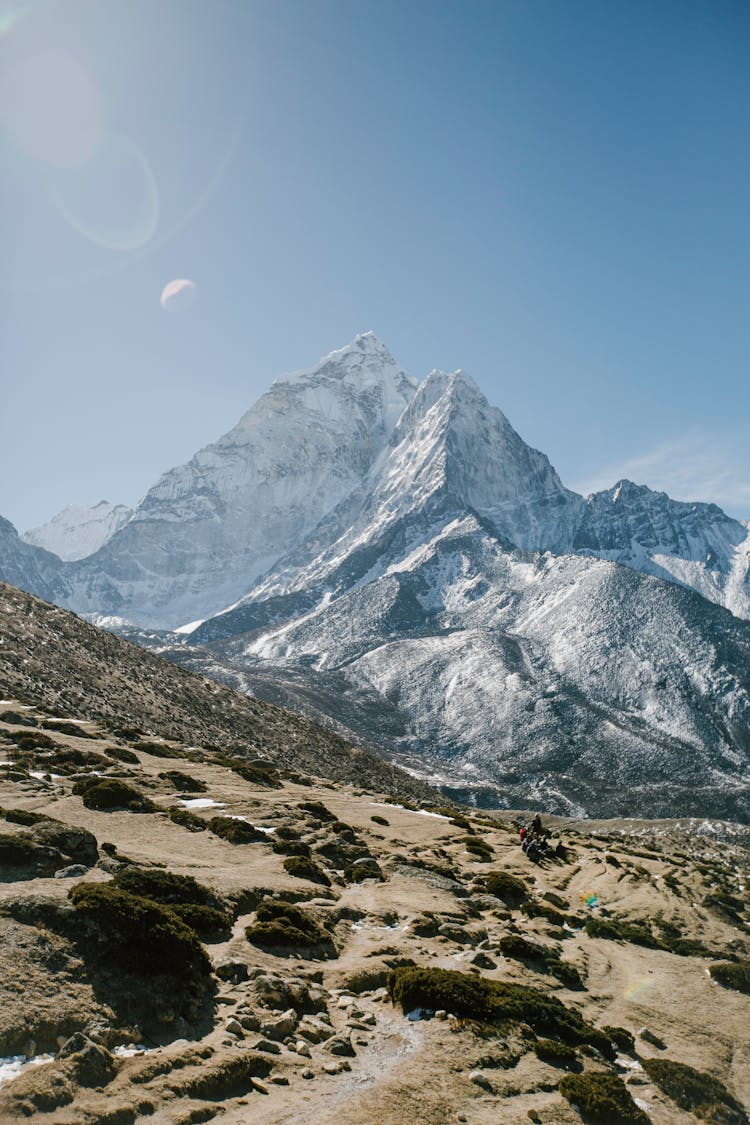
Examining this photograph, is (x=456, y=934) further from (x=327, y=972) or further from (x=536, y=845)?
(x=536, y=845)

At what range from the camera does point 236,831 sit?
33.4m

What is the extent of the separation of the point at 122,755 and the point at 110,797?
16.1 metres

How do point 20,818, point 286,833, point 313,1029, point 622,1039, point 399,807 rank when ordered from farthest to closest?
point 399,807, point 286,833, point 20,818, point 622,1039, point 313,1029

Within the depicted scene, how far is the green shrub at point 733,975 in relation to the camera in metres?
26.7

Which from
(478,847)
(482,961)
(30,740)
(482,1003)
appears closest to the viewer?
(482,1003)

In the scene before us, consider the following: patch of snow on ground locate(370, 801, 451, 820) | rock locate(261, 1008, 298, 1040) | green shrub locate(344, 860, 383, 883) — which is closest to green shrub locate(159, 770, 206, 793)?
green shrub locate(344, 860, 383, 883)

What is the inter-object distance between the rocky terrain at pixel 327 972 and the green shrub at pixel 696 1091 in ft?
0.21

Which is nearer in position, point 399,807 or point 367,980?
point 367,980

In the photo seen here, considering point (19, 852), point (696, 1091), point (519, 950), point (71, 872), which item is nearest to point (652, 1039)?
point (696, 1091)

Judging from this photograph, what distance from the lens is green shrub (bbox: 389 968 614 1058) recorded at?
18594mm

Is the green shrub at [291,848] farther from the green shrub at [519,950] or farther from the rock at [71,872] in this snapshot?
the rock at [71,872]

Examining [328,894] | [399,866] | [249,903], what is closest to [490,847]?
[399,866]

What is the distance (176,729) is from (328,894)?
5987 centimetres

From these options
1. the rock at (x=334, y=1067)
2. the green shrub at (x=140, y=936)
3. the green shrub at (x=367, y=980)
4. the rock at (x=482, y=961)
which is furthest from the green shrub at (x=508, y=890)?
the green shrub at (x=140, y=936)
